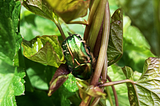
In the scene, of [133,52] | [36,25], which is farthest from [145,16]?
[36,25]

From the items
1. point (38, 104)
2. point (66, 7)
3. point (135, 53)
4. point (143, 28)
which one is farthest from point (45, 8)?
point (143, 28)

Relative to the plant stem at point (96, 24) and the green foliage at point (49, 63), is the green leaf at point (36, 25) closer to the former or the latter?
the green foliage at point (49, 63)

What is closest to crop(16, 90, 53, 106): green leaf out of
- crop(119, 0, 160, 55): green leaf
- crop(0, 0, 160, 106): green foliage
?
crop(0, 0, 160, 106): green foliage

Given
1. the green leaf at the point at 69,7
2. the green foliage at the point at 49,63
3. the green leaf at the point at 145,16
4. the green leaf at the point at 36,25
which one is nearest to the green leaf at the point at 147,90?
the green foliage at the point at 49,63

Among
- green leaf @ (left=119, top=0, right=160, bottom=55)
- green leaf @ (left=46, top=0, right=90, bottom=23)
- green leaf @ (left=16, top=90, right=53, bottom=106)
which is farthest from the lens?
green leaf @ (left=119, top=0, right=160, bottom=55)

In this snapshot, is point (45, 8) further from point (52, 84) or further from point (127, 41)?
point (127, 41)

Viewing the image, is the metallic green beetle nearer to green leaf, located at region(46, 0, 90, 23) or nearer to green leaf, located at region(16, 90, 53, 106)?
green leaf, located at region(46, 0, 90, 23)
